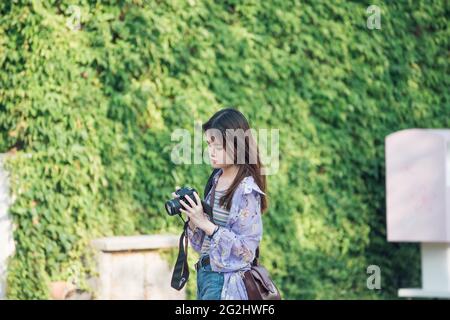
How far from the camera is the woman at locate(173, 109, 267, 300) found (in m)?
3.93

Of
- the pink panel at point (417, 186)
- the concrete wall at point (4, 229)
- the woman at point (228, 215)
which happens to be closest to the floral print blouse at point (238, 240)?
the woman at point (228, 215)

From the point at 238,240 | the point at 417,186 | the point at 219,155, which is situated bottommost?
the point at 238,240

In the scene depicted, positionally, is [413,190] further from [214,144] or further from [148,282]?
[214,144]

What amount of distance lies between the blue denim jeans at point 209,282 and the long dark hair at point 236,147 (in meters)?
0.27

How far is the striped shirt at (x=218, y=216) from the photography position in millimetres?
3986

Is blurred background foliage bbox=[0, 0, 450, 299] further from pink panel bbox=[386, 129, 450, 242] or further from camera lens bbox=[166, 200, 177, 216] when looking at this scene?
camera lens bbox=[166, 200, 177, 216]

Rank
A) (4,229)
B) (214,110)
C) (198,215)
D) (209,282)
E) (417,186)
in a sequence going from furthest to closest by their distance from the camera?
(417,186), (214,110), (4,229), (209,282), (198,215)

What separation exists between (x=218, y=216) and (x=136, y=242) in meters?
2.83

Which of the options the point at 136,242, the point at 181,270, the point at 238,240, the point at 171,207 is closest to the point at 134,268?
the point at 136,242

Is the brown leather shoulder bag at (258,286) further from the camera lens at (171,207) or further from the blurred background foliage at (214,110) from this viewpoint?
the blurred background foliage at (214,110)

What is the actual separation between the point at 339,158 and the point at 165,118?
151 centimetres

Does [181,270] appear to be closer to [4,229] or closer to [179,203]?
[179,203]

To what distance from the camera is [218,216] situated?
13.1ft

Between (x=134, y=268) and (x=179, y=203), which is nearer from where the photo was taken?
(x=179, y=203)
